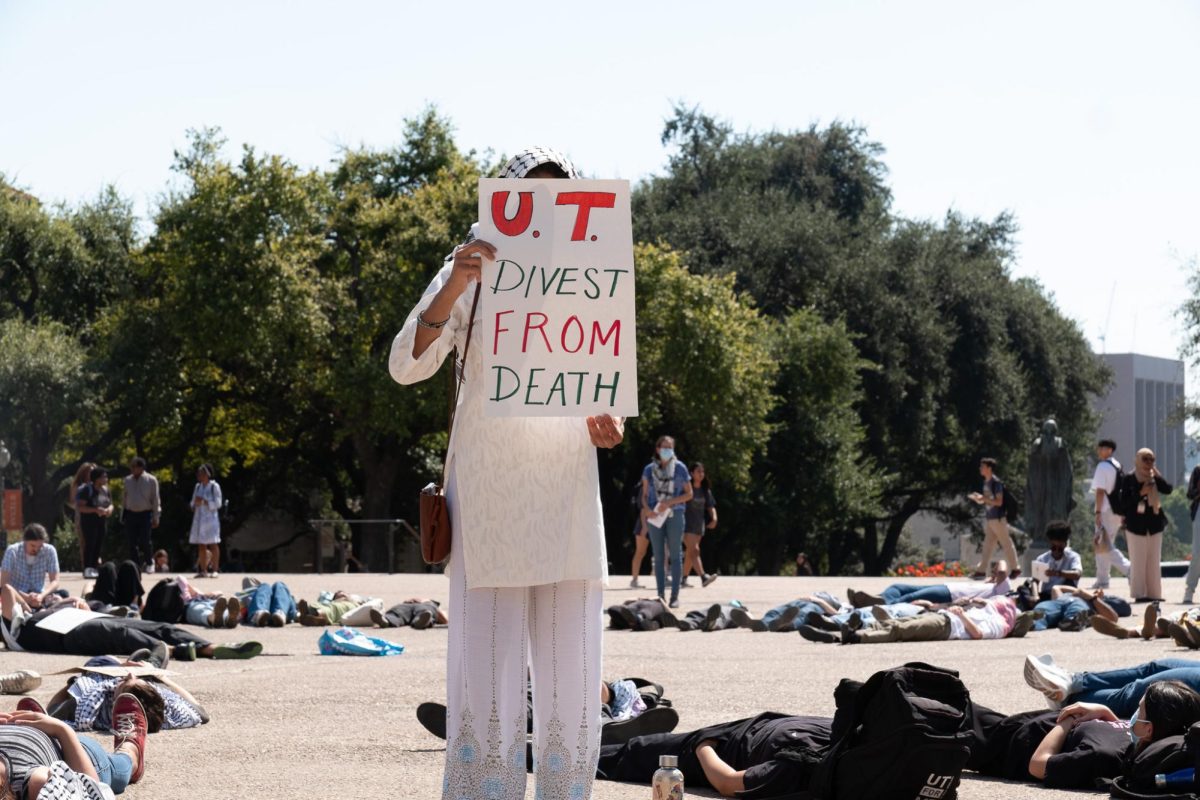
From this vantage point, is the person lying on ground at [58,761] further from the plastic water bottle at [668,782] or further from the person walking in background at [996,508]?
the person walking in background at [996,508]

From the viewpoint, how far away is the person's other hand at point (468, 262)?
16.3 feet

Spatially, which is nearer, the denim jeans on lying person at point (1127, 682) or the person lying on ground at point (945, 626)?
the denim jeans on lying person at point (1127, 682)

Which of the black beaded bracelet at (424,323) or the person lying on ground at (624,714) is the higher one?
the black beaded bracelet at (424,323)

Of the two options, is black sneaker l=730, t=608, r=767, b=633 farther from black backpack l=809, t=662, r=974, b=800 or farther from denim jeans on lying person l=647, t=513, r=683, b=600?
black backpack l=809, t=662, r=974, b=800

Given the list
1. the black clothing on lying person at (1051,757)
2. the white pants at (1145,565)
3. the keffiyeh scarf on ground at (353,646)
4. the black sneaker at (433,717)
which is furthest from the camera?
Answer: the white pants at (1145,565)

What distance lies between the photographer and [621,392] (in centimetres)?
512

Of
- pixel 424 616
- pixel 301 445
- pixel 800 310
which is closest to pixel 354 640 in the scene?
pixel 424 616

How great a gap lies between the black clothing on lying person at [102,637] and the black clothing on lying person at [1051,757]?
682cm

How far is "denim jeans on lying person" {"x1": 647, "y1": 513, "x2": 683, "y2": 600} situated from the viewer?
60.3ft

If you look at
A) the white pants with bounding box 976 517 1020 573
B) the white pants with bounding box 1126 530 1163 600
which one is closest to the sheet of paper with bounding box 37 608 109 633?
the white pants with bounding box 1126 530 1163 600

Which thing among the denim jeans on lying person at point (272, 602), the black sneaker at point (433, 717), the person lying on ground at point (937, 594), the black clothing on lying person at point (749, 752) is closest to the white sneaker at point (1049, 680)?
the black clothing on lying person at point (749, 752)

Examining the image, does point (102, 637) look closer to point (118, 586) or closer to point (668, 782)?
point (118, 586)

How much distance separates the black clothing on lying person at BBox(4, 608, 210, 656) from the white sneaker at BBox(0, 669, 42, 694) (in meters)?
1.90

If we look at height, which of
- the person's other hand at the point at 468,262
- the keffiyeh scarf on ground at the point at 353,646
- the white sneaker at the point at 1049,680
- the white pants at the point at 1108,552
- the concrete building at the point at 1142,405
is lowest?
the keffiyeh scarf on ground at the point at 353,646
